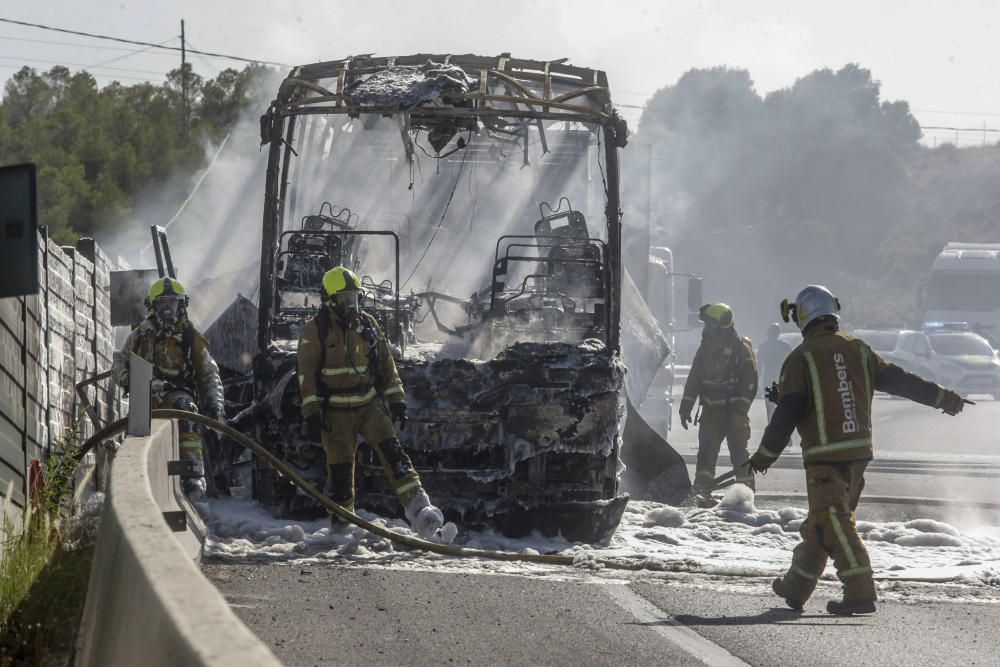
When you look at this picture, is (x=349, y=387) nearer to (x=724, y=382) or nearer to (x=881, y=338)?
(x=724, y=382)

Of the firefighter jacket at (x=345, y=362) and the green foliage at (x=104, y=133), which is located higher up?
the green foliage at (x=104, y=133)

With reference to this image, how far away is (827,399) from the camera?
7.83 metres

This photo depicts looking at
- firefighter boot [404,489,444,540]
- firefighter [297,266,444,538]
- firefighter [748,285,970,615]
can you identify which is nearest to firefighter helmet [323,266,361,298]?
firefighter [297,266,444,538]

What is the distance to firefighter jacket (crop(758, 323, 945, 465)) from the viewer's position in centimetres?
777

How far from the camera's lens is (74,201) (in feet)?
113

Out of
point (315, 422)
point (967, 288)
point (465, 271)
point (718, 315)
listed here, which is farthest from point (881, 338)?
point (315, 422)

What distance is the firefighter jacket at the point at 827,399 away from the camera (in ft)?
25.5

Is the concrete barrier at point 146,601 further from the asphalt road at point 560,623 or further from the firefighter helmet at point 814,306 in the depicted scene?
the firefighter helmet at point 814,306

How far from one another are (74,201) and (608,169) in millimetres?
25681

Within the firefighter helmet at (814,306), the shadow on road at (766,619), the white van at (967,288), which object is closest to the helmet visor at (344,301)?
the firefighter helmet at (814,306)

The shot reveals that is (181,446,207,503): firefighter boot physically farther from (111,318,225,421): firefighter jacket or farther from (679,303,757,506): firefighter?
(679,303,757,506): firefighter

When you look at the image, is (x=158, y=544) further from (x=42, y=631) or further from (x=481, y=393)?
(x=481, y=393)

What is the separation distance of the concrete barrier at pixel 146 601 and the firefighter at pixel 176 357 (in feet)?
15.5

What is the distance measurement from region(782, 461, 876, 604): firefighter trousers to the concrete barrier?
3.26 meters
